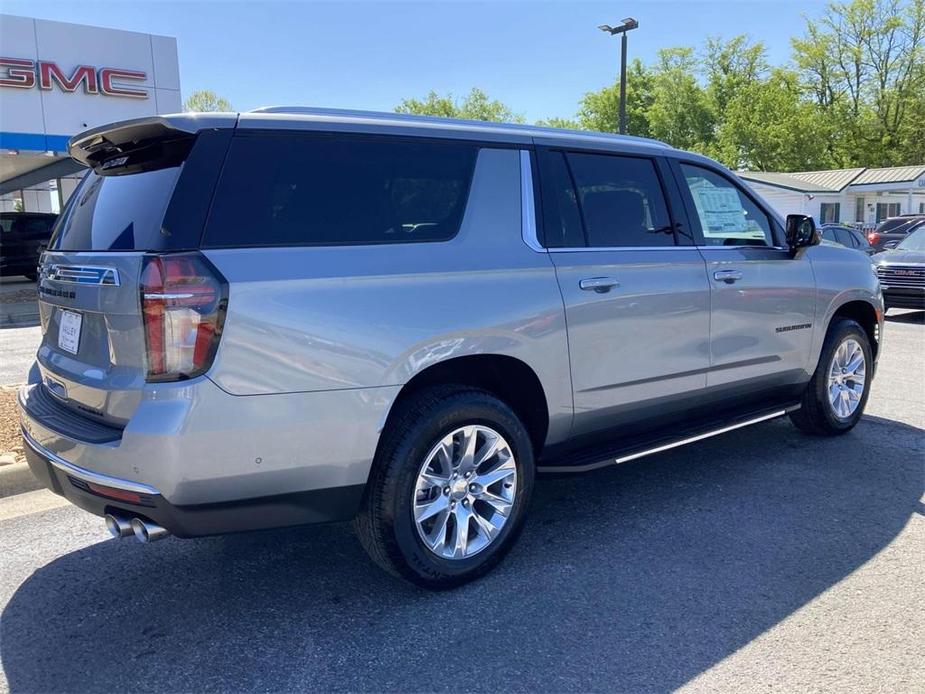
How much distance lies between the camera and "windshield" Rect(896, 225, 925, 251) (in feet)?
44.9

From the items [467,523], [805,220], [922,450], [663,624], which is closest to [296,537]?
[467,523]

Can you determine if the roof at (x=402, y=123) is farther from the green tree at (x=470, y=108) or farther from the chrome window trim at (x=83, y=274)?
the green tree at (x=470, y=108)

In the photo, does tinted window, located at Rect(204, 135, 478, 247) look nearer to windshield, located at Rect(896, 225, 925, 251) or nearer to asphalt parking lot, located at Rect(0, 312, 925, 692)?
asphalt parking lot, located at Rect(0, 312, 925, 692)

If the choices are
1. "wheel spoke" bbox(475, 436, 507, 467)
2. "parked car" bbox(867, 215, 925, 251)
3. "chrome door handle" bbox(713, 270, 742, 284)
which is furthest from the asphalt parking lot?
"parked car" bbox(867, 215, 925, 251)

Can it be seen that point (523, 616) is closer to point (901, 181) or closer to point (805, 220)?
point (805, 220)

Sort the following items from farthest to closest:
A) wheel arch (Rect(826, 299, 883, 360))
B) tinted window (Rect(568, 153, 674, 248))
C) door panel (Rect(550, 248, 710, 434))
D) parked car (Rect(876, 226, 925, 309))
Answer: parked car (Rect(876, 226, 925, 309)), wheel arch (Rect(826, 299, 883, 360)), tinted window (Rect(568, 153, 674, 248)), door panel (Rect(550, 248, 710, 434))

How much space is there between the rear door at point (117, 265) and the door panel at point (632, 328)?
167 centimetres

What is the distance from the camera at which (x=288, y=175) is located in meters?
2.93

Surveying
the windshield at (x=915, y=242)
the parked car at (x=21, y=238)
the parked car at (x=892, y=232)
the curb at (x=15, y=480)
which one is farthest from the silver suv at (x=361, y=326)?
the parked car at (x=892, y=232)

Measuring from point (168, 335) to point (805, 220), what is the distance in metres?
4.03

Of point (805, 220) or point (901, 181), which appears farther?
point (901, 181)

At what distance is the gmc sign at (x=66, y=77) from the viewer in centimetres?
1781

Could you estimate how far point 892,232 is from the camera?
72.5 feet

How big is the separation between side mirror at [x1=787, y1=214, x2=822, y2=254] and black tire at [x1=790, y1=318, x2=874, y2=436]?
31.1 inches
